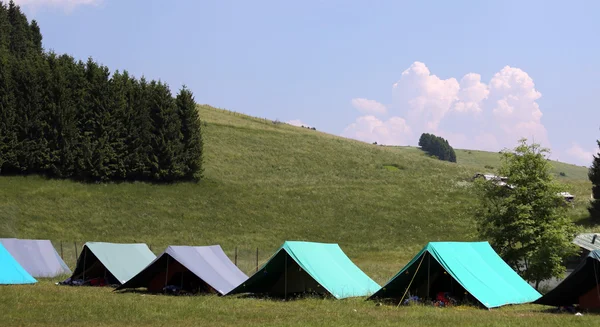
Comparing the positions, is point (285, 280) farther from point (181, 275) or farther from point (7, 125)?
point (7, 125)

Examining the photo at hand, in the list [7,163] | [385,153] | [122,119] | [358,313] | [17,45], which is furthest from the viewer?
[17,45]

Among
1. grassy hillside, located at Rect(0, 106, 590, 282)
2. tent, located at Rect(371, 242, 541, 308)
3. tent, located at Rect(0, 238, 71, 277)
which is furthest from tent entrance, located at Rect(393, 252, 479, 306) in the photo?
tent, located at Rect(0, 238, 71, 277)

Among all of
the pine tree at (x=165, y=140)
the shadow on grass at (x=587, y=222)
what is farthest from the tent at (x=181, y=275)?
the shadow on grass at (x=587, y=222)

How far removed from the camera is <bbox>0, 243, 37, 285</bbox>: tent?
23.5 m

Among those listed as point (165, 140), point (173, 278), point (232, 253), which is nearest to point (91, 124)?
point (165, 140)

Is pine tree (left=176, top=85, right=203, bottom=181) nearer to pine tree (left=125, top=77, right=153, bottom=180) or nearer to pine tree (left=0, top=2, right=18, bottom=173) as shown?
pine tree (left=125, top=77, right=153, bottom=180)

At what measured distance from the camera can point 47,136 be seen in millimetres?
62312

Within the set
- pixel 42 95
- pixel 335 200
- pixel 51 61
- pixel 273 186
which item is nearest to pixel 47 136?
pixel 42 95

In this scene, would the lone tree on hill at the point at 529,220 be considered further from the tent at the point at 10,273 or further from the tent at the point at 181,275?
the tent at the point at 10,273

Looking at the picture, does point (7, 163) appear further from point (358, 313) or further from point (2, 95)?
point (358, 313)

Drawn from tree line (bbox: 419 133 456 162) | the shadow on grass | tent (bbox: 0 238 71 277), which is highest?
tree line (bbox: 419 133 456 162)

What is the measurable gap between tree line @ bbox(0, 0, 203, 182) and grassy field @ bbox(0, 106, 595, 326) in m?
1.70

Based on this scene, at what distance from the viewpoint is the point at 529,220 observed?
31.8m

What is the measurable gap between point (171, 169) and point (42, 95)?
529 inches
